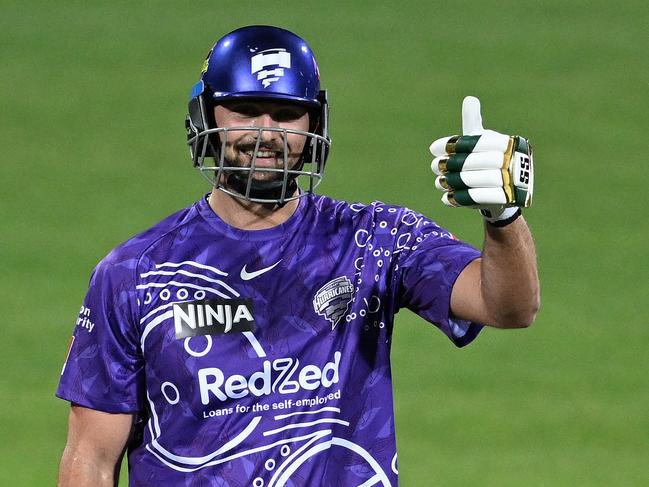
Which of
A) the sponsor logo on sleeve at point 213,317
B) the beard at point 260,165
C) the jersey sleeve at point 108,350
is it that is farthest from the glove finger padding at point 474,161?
the jersey sleeve at point 108,350

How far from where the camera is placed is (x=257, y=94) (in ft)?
13.7

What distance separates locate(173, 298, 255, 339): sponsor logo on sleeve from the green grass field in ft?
10.9

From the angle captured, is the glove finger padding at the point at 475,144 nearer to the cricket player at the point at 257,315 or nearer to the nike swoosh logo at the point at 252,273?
the cricket player at the point at 257,315

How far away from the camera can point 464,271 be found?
407 centimetres

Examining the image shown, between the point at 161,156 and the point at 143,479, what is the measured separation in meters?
6.34

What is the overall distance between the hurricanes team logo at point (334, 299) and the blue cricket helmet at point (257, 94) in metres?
0.27

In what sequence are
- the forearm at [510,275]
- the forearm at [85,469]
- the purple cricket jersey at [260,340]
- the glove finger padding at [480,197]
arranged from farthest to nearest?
the forearm at [85,469] < the purple cricket jersey at [260,340] < the forearm at [510,275] < the glove finger padding at [480,197]

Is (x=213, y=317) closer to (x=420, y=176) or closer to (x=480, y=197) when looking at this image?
(x=480, y=197)

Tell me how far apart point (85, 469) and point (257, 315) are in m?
0.65

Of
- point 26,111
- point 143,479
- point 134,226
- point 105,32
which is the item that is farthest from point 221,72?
point 105,32

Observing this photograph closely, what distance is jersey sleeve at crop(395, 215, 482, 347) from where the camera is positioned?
4102 mm

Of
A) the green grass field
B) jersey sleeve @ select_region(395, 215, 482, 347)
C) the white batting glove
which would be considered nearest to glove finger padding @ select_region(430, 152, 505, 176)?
the white batting glove

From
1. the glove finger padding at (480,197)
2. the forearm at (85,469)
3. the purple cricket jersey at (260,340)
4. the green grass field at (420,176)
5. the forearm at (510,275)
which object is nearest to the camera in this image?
the glove finger padding at (480,197)

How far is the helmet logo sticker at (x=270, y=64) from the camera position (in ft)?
13.8
